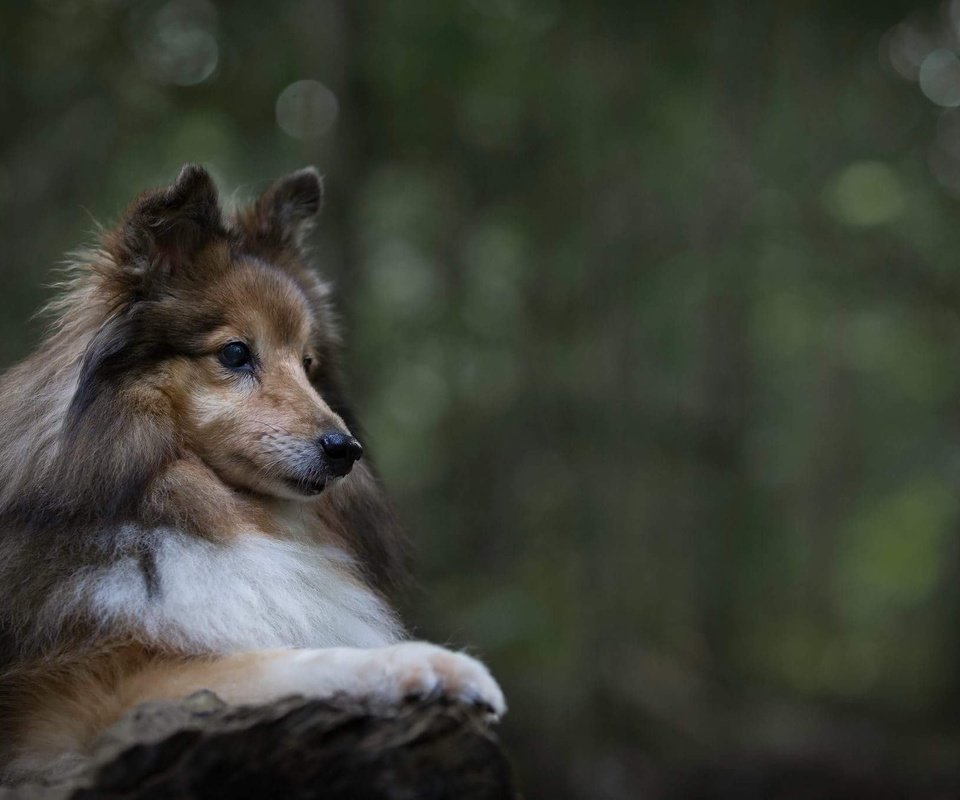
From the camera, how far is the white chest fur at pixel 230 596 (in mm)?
3732

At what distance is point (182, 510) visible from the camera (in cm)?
397

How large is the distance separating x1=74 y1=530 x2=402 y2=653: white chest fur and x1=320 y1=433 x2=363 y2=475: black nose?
327 mm

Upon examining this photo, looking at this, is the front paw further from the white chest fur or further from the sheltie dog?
the white chest fur

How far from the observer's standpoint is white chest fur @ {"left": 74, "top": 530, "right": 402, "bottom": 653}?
373 cm

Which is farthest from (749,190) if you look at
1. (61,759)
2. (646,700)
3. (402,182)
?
(61,759)

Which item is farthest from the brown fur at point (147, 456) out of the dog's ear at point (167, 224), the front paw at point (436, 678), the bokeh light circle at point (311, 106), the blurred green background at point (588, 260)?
the bokeh light circle at point (311, 106)

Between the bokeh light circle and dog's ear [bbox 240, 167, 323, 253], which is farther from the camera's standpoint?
the bokeh light circle

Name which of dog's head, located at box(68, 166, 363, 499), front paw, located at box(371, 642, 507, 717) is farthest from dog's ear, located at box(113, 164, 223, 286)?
front paw, located at box(371, 642, 507, 717)

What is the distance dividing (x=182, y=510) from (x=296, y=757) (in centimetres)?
129

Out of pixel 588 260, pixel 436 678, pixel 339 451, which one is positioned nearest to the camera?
pixel 436 678

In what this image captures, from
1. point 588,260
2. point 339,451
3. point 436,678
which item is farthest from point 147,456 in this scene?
point 588,260

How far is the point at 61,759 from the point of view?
3.54 m

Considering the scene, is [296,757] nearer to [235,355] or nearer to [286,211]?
[235,355]

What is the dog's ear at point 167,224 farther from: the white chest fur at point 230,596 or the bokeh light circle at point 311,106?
the bokeh light circle at point 311,106
